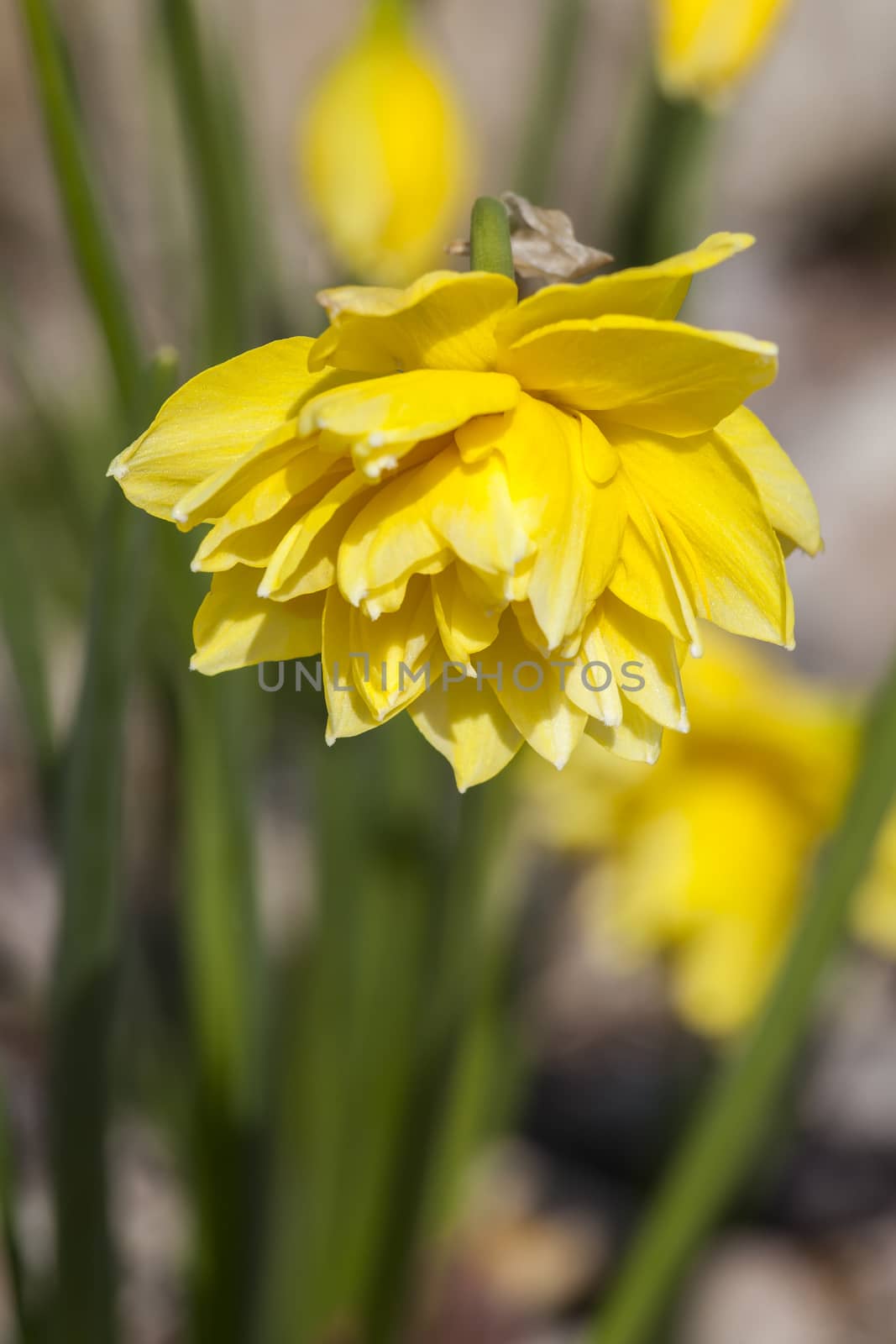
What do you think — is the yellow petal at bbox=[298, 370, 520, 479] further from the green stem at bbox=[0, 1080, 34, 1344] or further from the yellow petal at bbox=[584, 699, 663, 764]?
the green stem at bbox=[0, 1080, 34, 1344]

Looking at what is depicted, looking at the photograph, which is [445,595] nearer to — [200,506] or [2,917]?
[200,506]

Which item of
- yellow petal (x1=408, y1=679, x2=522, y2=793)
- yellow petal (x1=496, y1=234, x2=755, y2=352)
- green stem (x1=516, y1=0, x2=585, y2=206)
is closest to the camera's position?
yellow petal (x1=496, y1=234, x2=755, y2=352)

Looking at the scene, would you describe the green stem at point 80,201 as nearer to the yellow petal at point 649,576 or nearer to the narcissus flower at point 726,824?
the yellow petal at point 649,576

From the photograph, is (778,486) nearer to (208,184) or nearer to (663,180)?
(208,184)

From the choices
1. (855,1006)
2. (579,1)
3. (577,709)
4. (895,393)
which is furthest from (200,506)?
(895,393)

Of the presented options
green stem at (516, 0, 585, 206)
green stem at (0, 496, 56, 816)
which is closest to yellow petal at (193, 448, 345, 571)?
green stem at (0, 496, 56, 816)

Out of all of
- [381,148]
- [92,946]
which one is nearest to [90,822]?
[92,946]
